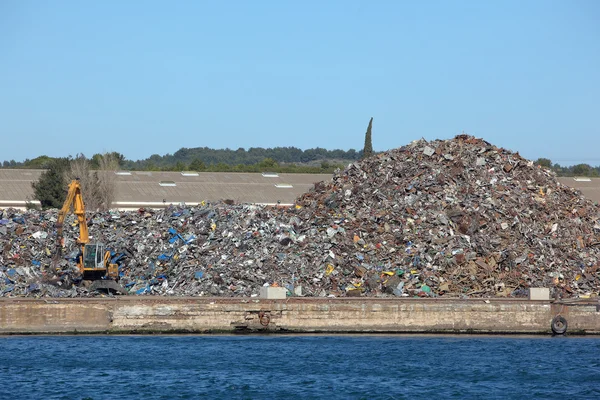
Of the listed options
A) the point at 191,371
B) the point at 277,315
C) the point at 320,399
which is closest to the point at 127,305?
the point at 277,315

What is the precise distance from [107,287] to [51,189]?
31.1 meters

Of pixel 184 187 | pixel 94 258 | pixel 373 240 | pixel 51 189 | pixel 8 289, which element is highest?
pixel 184 187

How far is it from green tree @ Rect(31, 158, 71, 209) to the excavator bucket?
2951cm

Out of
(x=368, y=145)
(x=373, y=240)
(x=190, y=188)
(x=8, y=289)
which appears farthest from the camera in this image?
(x=190, y=188)

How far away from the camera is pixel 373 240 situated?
3834 cm

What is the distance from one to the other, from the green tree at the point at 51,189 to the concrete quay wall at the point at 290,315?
31.9m

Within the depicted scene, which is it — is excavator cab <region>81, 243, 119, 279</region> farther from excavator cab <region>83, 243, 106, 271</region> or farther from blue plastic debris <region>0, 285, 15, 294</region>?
blue plastic debris <region>0, 285, 15, 294</region>

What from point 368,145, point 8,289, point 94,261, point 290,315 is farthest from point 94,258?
point 368,145

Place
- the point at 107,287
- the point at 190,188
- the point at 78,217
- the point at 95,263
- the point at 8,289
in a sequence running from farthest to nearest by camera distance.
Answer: the point at 190,188
the point at 78,217
the point at 95,263
the point at 107,287
the point at 8,289

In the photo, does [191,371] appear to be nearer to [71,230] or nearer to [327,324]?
[327,324]

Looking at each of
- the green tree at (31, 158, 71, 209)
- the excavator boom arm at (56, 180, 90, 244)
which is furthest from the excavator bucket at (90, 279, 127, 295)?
the green tree at (31, 158, 71, 209)

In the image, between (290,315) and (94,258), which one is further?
(94,258)

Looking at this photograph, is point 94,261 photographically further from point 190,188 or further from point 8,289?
point 190,188

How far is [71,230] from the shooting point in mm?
41531
